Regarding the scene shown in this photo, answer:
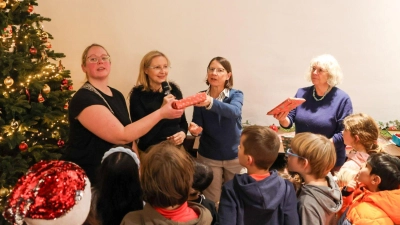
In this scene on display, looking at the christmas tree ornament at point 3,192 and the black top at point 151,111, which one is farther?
the black top at point 151,111

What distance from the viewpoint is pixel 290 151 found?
180 centimetres

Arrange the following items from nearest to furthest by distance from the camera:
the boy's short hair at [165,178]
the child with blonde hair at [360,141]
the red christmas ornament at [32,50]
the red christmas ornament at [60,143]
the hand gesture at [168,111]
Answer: the boy's short hair at [165,178] < the hand gesture at [168,111] < the child with blonde hair at [360,141] < the red christmas ornament at [32,50] < the red christmas ornament at [60,143]

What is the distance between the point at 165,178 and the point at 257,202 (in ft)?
1.52

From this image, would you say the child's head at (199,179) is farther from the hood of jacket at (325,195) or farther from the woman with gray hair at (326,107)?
the woman with gray hair at (326,107)

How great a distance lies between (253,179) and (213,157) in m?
1.02

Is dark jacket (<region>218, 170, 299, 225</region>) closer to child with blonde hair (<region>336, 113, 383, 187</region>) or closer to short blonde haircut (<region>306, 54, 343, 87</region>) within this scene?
child with blonde hair (<region>336, 113, 383, 187</region>)

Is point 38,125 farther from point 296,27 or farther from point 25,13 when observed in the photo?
point 296,27

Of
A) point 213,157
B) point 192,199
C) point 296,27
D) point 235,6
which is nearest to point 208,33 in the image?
point 235,6

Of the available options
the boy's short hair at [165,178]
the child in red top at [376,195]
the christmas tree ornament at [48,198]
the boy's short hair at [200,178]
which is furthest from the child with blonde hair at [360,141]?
the christmas tree ornament at [48,198]

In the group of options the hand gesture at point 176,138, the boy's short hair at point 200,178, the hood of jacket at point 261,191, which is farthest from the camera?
the hand gesture at point 176,138

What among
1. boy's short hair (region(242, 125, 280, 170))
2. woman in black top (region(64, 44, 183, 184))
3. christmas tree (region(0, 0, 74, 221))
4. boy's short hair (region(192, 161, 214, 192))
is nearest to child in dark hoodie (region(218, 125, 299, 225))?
boy's short hair (region(242, 125, 280, 170))

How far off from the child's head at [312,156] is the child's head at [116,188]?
0.84 metres

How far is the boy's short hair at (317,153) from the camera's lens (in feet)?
5.62

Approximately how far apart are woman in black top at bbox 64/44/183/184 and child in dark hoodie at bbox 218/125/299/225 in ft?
1.97
